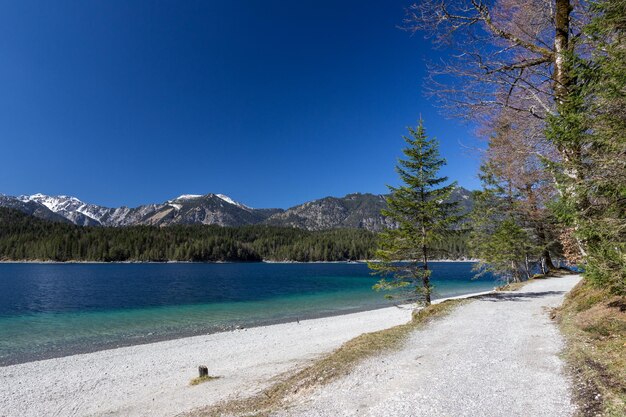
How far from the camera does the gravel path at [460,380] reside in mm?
5883

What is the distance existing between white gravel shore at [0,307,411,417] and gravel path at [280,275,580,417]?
3.91 metres

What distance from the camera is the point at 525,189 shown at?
2491 cm

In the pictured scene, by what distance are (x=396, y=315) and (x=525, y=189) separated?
1397 centimetres

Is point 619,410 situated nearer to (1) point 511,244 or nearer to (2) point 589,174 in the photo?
(2) point 589,174

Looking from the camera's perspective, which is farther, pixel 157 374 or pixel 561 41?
pixel 157 374

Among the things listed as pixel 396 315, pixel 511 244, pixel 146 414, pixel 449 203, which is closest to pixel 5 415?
pixel 146 414

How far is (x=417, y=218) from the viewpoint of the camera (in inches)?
779

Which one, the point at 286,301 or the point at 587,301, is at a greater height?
the point at 587,301

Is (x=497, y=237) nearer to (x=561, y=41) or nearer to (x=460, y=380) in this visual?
(x=561, y=41)

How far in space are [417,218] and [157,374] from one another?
15.2 metres

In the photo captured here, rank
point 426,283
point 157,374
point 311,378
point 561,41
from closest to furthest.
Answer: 1. point 561,41
2. point 311,378
3. point 157,374
4. point 426,283

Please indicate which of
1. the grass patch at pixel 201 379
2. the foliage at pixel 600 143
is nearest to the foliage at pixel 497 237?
the foliage at pixel 600 143

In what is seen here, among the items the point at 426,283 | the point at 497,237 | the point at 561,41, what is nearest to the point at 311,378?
the point at 561,41

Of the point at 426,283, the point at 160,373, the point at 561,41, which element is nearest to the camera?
the point at 561,41
